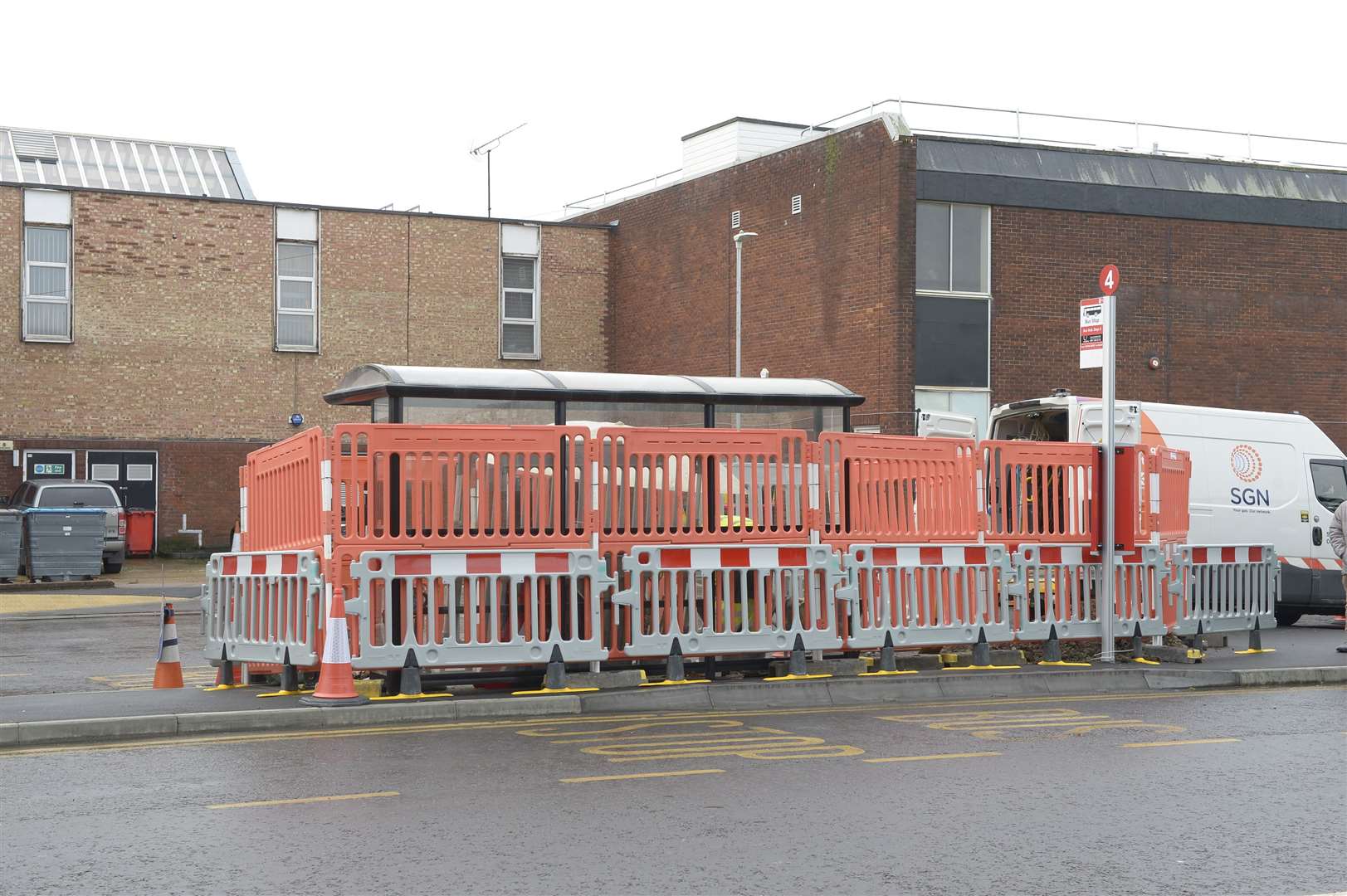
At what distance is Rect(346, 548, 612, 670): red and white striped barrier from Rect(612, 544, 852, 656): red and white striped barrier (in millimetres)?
392

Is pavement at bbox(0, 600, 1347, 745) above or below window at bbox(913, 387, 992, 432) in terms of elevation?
below

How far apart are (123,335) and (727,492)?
87.5ft

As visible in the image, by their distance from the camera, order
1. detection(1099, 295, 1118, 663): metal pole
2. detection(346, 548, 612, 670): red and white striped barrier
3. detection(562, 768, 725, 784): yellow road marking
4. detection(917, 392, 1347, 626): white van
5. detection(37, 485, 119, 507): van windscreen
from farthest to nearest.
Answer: detection(37, 485, 119, 507): van windscreen → detection(917, 392, 1347, 626): white van → detection(1099, 295, 1118, 663): metal pole → detection(346, 548, 612, 670): red and white striped barrier → detection(562, 768, 725, 784): yellow road marking

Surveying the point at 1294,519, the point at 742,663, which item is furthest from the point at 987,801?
the point at 1294,519

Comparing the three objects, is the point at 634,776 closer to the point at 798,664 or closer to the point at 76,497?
the point at 798,664


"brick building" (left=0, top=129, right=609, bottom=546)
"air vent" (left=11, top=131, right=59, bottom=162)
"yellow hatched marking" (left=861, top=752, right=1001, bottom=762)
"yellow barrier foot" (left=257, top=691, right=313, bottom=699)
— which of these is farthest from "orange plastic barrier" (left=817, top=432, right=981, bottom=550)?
"air vent" (left=11, top=131, right=59, bottom=162)

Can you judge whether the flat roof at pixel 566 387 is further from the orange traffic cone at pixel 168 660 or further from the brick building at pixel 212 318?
the brick building at pixel 212 318

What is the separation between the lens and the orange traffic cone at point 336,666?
10.6m

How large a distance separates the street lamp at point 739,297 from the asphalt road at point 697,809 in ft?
74.3

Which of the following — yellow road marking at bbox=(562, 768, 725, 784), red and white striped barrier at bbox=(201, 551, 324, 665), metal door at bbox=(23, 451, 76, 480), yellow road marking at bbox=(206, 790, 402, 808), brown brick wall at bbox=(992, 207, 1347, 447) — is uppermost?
brown brick wall at bbox=(992, 207, 1347, 447)

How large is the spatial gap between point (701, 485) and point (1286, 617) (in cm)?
1163

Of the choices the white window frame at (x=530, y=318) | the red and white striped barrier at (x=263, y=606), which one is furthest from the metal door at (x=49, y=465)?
the red and white striped barrier at (x=263, y=606)

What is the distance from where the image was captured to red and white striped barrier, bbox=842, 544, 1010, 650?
1275cm

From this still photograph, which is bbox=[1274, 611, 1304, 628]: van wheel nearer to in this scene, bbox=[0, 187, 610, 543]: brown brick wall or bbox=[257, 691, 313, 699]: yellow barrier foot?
bbox=[257, 691, 313, 699]: yellow barrier foot
